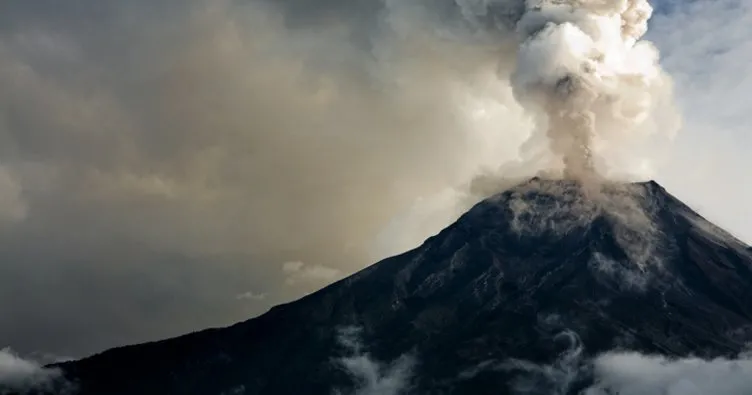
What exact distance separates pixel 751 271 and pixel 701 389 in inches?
1632

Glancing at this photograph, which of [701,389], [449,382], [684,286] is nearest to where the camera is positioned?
[701,389]

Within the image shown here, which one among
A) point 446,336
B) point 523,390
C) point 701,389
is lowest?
point 701,389

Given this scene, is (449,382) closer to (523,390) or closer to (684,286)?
(523,390)

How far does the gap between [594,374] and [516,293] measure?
32098mm

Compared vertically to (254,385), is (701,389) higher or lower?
lower

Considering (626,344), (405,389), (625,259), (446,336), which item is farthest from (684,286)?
(405,389)

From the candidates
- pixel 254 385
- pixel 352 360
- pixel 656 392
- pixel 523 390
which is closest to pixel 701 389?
pixel 656 392

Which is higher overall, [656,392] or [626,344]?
[626,344]

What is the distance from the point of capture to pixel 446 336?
194125mm

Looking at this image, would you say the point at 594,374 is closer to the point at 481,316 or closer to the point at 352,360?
the point at 481,316

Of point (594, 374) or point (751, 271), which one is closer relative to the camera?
point (594, 374)

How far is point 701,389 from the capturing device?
551 feet

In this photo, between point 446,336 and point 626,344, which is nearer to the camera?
point 626,344

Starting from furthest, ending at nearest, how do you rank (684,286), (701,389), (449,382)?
(684,286) < (449,382) < (701,389)
